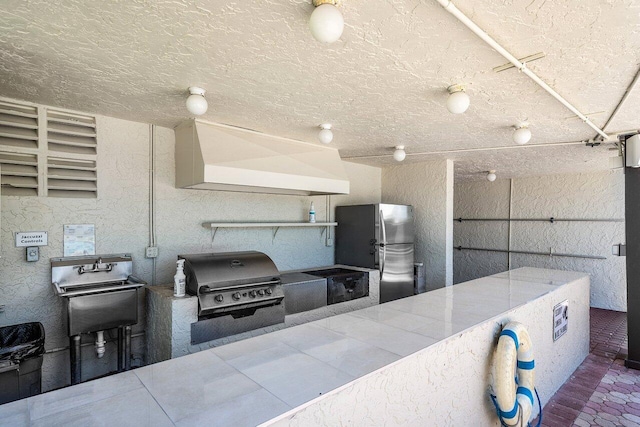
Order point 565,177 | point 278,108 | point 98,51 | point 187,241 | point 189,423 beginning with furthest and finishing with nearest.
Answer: point 565,177 → point 187,241 → point 278,108 → point 98,51 → point 189,423

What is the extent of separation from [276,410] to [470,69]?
6.66 feet

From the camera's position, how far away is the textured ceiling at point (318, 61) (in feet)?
4.79

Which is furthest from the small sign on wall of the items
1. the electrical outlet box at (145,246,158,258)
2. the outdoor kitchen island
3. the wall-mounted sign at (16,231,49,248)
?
the wall-mounted sign at (16,231,49,248)

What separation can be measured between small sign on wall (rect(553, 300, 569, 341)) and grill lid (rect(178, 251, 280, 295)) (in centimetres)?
247

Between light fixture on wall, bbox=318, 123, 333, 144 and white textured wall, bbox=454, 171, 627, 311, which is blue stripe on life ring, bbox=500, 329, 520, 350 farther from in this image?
white textured wall, bbox=454, 171, 627, 311

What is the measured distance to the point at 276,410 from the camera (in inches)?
42.3

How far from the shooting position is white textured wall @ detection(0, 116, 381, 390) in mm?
2627

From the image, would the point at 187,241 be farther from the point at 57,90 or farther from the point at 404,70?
the point at 404,70

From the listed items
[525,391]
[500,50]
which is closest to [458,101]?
[500,50]

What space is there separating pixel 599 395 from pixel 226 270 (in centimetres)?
356

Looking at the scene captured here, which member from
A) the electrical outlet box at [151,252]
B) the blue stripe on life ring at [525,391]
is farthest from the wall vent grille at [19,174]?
the blue stripe on life ring at [525,391]

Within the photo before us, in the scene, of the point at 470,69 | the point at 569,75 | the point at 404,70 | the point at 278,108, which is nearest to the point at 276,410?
the point at 404,70

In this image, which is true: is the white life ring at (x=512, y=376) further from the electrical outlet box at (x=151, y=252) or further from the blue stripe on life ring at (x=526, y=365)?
the electrical outlet box at (x=151, y=252)

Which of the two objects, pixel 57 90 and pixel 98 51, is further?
pixel 57 90
